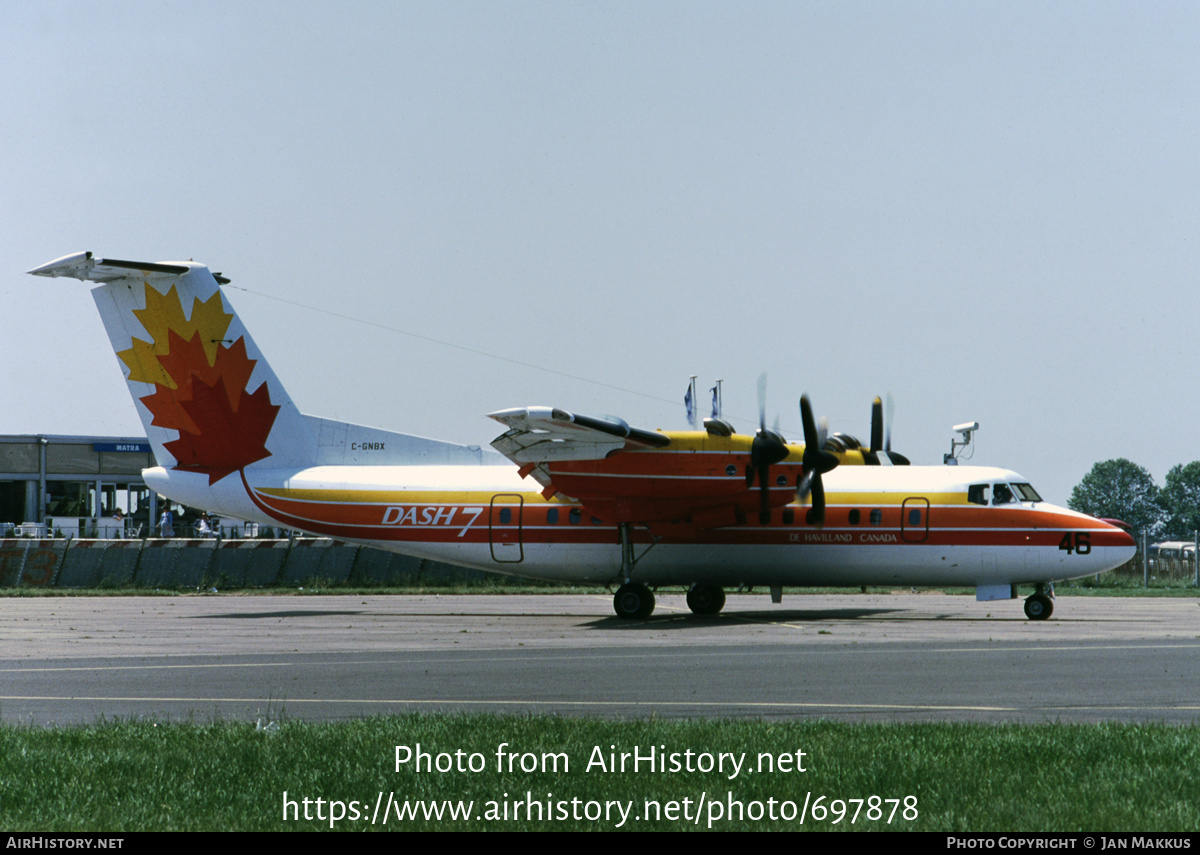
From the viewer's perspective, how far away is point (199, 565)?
35062 mm

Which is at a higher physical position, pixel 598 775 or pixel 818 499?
pixel 818 499

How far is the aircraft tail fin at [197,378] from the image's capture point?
25.8 m

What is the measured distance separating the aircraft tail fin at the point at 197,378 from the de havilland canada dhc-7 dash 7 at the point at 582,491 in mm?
33

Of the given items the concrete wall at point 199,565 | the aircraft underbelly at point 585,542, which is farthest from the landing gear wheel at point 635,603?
the concrete wall at point 199,565

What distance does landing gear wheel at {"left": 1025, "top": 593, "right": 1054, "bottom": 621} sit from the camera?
23.1 m

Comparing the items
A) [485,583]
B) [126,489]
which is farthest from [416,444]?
[126,489]

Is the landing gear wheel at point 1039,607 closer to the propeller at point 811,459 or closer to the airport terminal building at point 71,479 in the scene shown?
the propeller at point 811,459

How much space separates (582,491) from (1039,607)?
9.39 meters

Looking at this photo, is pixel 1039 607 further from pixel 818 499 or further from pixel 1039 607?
pixel 818 499

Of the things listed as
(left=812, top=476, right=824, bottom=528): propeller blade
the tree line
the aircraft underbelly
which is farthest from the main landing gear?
the tree line

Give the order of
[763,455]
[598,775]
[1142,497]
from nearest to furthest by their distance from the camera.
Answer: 1. [598,775]
2. [763,455]
3. [1142,497]

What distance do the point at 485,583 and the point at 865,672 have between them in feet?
77.3

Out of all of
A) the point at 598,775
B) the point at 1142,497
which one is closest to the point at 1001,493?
the point at 598,775

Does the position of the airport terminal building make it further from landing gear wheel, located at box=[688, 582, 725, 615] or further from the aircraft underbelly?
landing gear wheel, located at box=[688, 582, 725, 615]
